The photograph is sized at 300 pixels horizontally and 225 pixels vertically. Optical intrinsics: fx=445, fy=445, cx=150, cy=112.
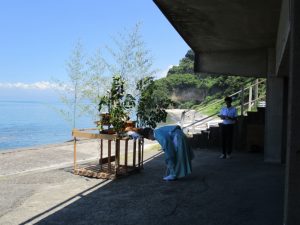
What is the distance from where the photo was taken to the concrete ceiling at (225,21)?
8.08 metres

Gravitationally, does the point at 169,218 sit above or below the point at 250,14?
below

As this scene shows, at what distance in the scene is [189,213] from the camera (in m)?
6.55

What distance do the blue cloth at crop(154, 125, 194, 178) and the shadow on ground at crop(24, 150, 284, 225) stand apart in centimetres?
25

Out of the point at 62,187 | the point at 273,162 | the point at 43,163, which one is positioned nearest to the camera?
the point at 62,187

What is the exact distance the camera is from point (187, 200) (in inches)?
290

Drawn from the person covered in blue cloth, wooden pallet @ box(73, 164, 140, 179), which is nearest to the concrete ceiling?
the person covered in blue cloth

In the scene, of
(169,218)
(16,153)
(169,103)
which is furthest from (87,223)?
(16,153)

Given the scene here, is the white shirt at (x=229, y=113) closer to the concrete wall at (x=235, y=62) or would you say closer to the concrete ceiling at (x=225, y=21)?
the concrete wall at (x=235, y=62)

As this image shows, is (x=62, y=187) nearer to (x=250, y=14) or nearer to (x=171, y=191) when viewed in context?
(x=171, y=191)

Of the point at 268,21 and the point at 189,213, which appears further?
the point at 268,21

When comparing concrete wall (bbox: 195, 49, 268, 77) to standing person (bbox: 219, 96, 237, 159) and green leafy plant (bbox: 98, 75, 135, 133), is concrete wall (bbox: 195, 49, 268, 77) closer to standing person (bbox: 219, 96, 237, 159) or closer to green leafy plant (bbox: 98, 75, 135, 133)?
standing person (bbox: 219, 96, 237, 159)

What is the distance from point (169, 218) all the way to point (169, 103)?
164 inches

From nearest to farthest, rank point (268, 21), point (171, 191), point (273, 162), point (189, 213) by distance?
point (189, 213), point (171, 191), point (268, 21), point (273, 162)

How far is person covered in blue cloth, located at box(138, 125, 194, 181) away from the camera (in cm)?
913
